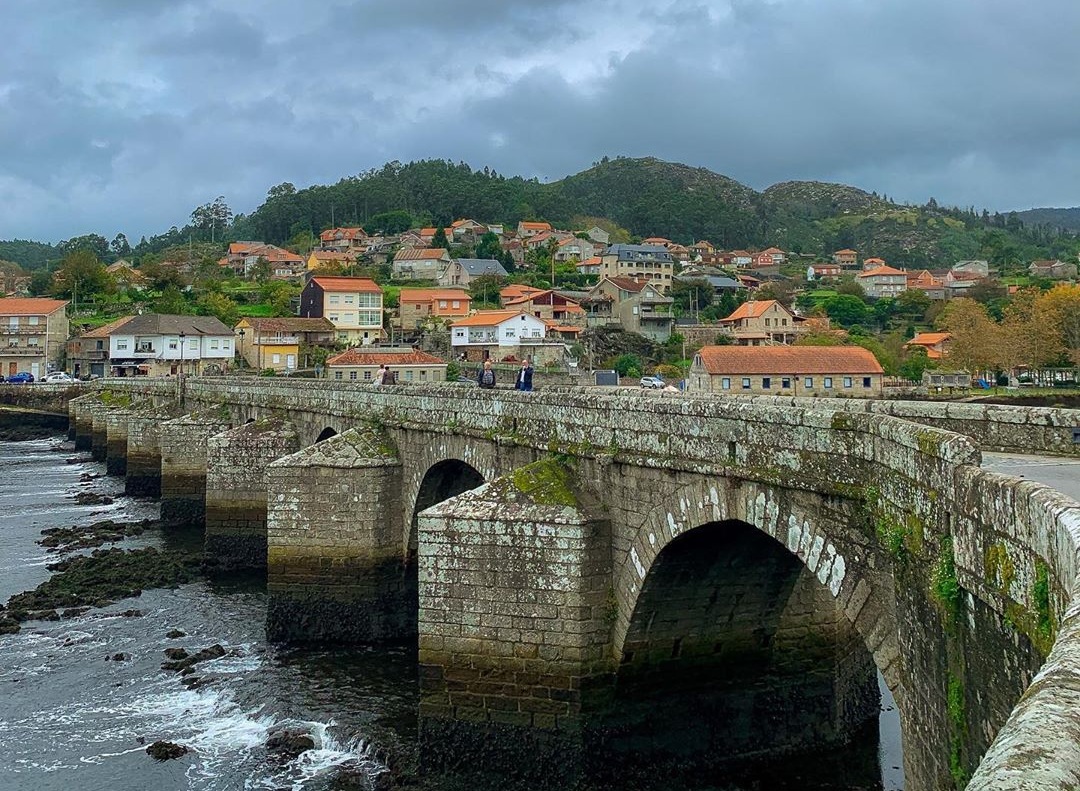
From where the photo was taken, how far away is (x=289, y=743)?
667 inches

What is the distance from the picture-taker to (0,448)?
68.8 m

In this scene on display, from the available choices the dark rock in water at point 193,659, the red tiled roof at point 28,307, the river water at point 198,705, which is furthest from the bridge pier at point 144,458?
the red tiled roof at point 28,307

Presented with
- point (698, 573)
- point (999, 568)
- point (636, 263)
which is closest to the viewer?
point (999, 568)

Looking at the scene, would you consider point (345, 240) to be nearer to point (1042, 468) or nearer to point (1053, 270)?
point (1053, 270)

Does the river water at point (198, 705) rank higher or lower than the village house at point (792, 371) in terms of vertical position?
lower

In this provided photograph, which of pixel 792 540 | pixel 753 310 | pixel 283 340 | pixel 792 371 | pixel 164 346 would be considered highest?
pixel 753 310

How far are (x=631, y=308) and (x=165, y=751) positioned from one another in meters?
80.3

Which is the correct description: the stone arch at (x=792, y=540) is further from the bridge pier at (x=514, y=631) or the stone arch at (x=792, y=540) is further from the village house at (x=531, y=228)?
the village house at (x=531, y=228)

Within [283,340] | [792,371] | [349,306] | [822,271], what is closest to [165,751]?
[792,371]

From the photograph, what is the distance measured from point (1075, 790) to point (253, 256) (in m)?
146

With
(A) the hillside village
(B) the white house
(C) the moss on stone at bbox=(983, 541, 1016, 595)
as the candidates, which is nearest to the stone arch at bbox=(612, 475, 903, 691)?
(C) the moss on stone at bbox=(983, 541, 1016, 595)

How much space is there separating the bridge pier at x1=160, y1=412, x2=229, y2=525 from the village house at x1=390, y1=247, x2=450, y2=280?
85.6 meters

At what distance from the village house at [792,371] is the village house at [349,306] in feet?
178

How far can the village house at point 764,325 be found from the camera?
79.2 m
